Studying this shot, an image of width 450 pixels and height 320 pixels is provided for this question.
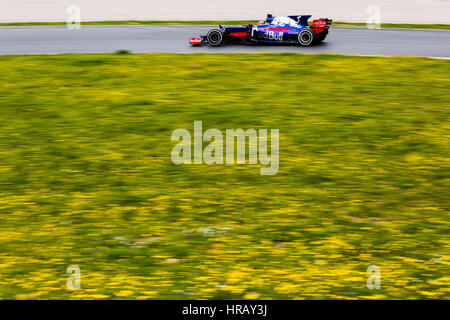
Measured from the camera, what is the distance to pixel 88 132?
9859mm

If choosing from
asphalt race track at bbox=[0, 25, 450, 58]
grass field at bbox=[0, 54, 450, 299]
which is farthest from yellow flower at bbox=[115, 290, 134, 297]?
asphalt race track at bbox=[0, 25, 450, 58]

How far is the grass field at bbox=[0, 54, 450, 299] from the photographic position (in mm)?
5809

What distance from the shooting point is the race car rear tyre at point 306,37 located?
1728cm

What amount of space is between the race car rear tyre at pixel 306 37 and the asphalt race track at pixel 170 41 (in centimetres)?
24

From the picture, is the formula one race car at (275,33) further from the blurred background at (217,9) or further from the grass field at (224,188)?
the blurred background at (217,9)

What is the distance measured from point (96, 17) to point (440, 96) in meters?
17.9

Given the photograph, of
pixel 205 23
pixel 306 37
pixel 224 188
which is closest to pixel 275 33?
pixel 306 37

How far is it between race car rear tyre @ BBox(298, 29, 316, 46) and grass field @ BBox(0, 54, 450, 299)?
3.99 metres

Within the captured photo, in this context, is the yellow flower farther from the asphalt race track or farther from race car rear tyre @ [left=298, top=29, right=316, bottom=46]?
race car rear tyre @ [left=298, top=29, right=316, bottom=46]

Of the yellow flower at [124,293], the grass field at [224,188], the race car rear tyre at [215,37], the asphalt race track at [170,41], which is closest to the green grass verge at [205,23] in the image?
the asphalt race track at [170,41]

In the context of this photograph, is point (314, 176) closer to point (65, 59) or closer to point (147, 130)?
point (147, 130)
